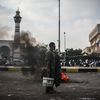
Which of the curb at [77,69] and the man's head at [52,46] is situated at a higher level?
the man's head at [52,46]

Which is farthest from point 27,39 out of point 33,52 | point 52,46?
point 52,46

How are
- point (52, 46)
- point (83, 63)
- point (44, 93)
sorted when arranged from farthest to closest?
point (83, 63), point (52, 46), point (44, 93)

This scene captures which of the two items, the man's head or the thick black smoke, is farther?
the thick black smoke

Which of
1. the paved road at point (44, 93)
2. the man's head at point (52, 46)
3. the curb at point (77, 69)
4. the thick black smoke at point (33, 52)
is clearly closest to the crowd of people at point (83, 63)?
the curb at point (77, 69)

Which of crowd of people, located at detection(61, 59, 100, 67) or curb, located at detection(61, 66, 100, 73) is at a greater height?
crowd of people, located at detection(61, 59, 100, 67)

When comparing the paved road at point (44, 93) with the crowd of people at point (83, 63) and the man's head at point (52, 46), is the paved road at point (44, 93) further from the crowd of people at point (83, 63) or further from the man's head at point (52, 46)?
the crowd of people at point (83, 63)

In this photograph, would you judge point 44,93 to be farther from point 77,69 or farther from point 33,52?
point 77,69

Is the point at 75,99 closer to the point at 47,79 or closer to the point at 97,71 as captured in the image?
the point at 47,79

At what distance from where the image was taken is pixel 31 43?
21.7m

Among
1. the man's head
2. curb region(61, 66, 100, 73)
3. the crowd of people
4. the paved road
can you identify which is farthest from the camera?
the crowd of people

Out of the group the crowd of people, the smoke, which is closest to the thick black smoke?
the smoke

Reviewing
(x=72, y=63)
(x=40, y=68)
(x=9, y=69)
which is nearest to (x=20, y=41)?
(x=40, y=68)

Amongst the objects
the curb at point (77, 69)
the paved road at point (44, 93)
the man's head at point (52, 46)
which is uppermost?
the man's head at point (52, 46)

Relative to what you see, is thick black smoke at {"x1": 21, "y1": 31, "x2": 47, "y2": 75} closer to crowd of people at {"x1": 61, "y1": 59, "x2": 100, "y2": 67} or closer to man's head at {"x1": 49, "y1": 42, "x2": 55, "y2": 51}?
man's head at {"x1": 49, "y1": 42, "x2": 55, "y2": 51}
